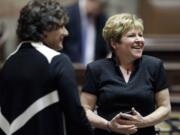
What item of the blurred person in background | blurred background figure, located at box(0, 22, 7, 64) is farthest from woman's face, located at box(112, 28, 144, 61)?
blurred background figure, located at box(0, 22, 7, 64)

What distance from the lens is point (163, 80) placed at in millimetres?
3355

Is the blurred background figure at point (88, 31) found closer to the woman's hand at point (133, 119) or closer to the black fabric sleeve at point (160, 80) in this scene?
the black fabric sleeve at point (160, 80)

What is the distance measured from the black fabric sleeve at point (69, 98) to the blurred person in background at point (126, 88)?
236 millimetres

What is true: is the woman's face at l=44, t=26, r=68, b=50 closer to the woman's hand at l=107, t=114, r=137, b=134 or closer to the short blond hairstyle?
the short blond hairstyle

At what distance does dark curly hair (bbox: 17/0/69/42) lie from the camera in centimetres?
312

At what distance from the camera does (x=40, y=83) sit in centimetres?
309

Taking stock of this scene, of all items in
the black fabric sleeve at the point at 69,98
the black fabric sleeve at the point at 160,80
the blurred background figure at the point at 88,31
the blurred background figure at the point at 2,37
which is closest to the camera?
the black fabric sleeve at the point at 69,98

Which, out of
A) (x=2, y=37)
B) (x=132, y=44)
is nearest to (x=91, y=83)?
(x=132, y=44)

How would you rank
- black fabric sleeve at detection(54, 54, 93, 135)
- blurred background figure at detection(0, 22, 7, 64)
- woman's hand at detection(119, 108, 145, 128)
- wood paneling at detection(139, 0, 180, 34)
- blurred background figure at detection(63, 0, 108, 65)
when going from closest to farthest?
1. black fabric sleeve at detection(54, 54, 93, 135)
2. woman's hand at detection(119, 108, 145, 128)
3. blurred background figure at detection(63, 0, 108, 65)
4. blurred background figure at detection(0, 22, 7, 64)
5. wood paneling at detection(139, 0, 180, 34)

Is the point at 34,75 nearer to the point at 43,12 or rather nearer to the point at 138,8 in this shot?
the point at 43,12

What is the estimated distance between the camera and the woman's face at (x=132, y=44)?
11.0 feet

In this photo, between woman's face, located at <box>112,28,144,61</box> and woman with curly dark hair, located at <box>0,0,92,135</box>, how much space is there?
0.37 metres

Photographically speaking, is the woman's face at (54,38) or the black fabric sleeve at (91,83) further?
the black fabric sleeve at (91,83)

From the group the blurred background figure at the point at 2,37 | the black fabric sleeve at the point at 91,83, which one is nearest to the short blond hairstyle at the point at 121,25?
the black fabric sleeve at the point at 91,83
